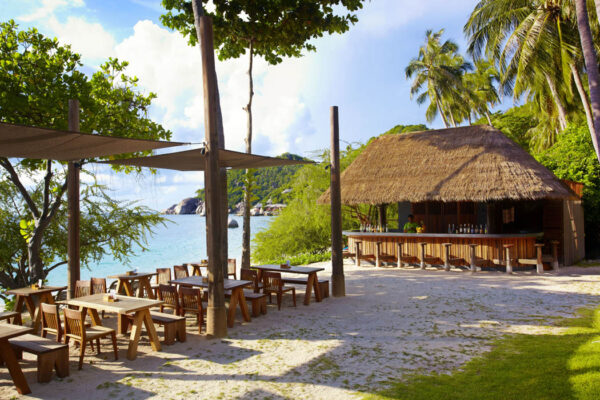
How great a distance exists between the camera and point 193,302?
6.40 meters

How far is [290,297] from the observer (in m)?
9.05

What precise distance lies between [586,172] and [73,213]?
621 inches

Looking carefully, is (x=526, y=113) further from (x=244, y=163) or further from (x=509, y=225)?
(x=244, y=163)

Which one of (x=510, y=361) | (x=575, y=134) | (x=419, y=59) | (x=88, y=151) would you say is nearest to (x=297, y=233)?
(x=575, y=134)

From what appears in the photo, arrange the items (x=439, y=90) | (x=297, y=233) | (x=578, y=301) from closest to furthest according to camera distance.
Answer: (x=578, y=301)
(x=297, y=233)
(x=439, y=90)

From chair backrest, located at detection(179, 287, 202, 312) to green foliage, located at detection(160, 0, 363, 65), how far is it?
6901 mm

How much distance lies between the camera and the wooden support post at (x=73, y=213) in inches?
293

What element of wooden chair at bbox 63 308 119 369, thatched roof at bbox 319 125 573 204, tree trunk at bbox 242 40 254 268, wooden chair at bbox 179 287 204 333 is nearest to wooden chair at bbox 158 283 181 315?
wooden chair at bbox 179 287 204 333

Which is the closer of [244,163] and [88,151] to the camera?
[88,151]

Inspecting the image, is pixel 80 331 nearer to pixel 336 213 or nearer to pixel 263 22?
pixel 336 213

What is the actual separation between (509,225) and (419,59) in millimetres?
19934

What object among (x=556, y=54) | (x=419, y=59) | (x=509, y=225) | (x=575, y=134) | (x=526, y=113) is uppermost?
(x=419, y=59)

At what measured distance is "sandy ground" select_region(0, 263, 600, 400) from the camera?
4.26 meters

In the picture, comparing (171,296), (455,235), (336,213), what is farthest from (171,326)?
(455,235)
